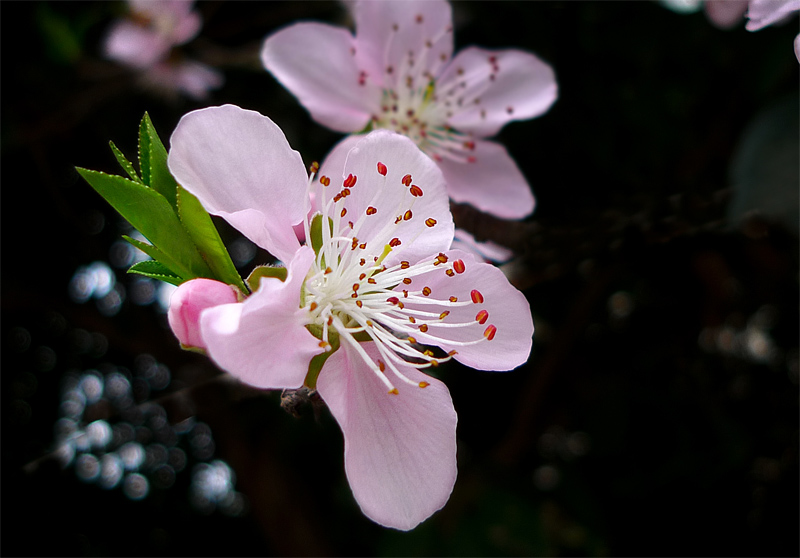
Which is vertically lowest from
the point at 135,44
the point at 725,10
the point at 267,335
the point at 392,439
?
the point at 135,44

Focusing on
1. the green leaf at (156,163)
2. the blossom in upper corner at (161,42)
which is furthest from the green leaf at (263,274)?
the blossom in upper corner at (161,42)

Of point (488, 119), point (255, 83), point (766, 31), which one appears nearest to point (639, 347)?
point (766, 31)

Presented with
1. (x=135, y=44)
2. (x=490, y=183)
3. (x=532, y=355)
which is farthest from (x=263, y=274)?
(x=532, y=355)

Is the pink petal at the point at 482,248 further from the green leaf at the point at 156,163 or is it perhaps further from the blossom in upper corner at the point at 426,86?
the green leaf at the point at 156,163

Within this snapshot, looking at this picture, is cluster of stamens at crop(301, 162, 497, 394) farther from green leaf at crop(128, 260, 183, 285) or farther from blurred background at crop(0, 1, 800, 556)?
blurred background at crop(0, 1, 800, 556)

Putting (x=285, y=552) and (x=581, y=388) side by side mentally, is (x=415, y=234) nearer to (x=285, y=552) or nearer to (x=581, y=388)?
(x=581, y=388)

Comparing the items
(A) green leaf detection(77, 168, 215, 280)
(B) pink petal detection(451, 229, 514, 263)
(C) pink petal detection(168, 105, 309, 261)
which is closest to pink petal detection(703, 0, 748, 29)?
(B) pink petal detection(451, 229, 514, 263)

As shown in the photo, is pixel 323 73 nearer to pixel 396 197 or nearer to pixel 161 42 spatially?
pixel 396 197
